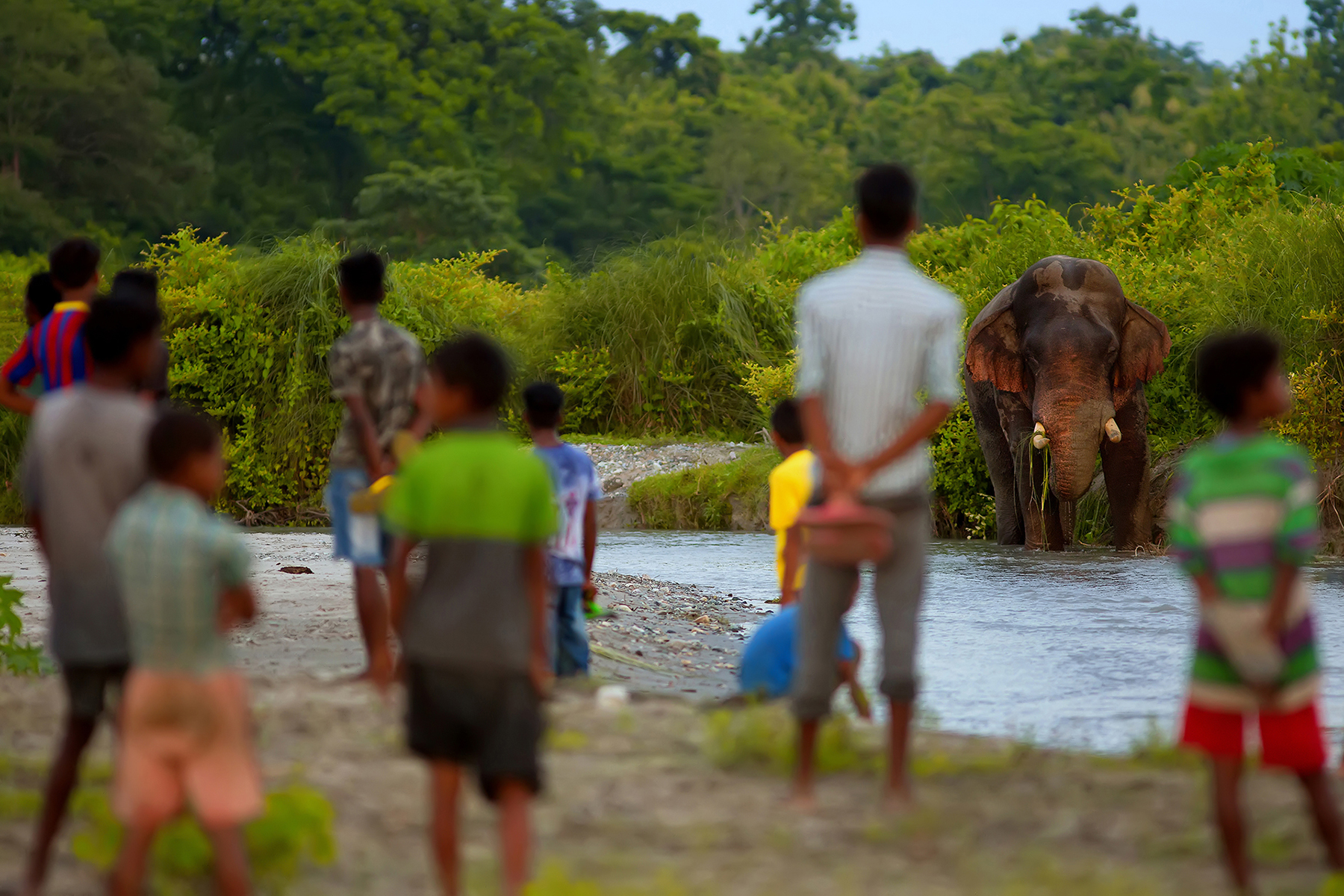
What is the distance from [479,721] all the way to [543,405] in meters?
3.02

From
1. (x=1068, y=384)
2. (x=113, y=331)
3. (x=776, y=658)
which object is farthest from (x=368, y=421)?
(x=1068, y=384)

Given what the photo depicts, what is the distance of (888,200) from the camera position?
533cm

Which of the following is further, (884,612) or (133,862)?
(884,612)

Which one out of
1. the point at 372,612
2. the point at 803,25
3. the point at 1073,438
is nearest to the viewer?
the point at 372,612

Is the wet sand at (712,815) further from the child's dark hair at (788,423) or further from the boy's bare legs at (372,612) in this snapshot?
the child's dark hair at (788,423)

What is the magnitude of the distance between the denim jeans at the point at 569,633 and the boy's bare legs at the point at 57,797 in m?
2.81

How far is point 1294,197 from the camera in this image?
73.8 feet

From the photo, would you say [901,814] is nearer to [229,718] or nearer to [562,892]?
[562,892]

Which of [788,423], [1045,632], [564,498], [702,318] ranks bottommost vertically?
[1045,632]

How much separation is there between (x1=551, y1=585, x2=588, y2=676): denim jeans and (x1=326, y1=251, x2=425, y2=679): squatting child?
2.54ft

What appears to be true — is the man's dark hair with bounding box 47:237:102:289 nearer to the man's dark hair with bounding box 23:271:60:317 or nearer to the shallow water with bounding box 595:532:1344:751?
the man's dark hair with bounding box 23:271:60:317

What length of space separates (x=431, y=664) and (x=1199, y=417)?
51.3 feet

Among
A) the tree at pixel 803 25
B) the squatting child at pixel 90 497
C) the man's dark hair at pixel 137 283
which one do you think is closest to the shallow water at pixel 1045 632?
the man's dark hair at pixel 137 283

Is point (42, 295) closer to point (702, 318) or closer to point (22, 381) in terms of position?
point (22, 381)
